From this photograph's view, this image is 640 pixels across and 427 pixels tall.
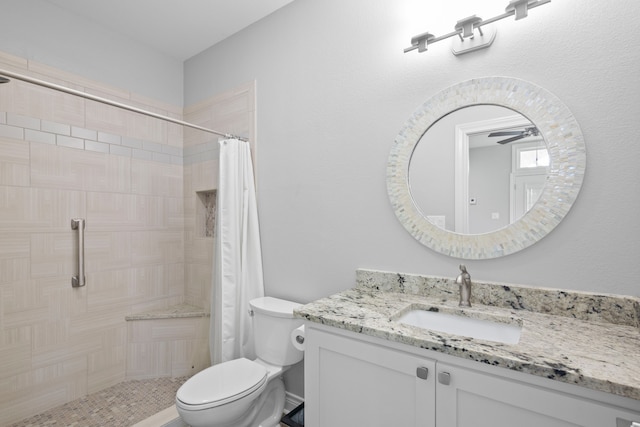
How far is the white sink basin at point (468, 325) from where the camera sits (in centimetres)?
118

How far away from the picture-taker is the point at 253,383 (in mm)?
1555

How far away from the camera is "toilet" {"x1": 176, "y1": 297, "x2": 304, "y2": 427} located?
4.65 feet

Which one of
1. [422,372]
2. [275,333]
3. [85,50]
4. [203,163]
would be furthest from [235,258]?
[85,50]

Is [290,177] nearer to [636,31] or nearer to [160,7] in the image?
[160,7]

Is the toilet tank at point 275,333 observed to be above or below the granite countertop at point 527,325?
below

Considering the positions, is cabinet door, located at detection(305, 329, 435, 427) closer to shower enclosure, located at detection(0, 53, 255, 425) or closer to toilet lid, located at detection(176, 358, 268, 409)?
toilet lid, located at detection(176, 358, 268, 409)

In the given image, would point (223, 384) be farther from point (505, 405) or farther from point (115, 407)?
point (505, 405)

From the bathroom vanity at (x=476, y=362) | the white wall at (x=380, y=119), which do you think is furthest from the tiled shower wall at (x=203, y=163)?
the bathroom vanity at (x=476, y=362)

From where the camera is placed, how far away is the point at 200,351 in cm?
208

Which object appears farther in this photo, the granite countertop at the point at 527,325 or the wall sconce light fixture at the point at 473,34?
the wall sconce light fixture at the point at 473,34

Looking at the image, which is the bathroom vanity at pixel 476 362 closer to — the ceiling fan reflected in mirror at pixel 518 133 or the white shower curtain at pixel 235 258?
the ceiling fan reflected in mirror at pixel 518 133

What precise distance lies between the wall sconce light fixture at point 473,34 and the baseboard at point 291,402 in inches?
82.8

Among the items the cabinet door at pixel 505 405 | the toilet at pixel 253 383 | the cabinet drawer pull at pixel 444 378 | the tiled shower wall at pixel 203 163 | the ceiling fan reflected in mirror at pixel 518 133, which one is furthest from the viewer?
the tiled shower wall at pixel 203 163

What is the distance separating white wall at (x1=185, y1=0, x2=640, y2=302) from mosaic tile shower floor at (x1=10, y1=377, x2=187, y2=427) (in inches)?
40.5
